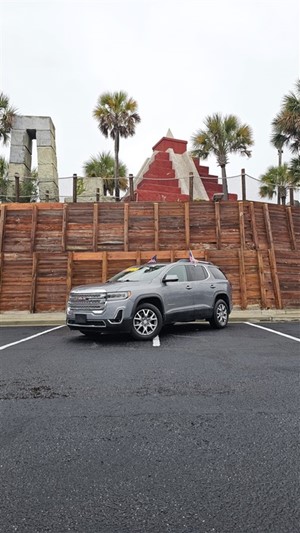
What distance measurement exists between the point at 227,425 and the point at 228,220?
1216 centimetres

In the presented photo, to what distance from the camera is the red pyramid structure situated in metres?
27.7

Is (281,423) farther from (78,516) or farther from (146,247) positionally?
(146,247)

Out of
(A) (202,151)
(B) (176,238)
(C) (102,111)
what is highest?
(C) (102,111)

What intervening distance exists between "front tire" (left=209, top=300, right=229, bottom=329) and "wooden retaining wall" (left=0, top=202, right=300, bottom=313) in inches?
171

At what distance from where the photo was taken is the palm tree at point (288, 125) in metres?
20.2

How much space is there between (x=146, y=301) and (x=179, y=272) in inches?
58.8

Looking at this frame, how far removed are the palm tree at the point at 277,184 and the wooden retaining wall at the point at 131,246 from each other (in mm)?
2155

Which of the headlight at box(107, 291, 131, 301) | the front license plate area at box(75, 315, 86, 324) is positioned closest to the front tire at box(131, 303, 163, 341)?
the headlight at box(107, 291, 131, 301)

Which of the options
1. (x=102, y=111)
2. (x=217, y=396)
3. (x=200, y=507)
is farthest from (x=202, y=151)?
(x=200, y=507)

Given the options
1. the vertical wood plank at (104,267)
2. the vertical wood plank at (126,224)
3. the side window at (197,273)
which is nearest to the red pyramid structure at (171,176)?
the vertical wood plank at (126,224)

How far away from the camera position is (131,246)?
1456cm

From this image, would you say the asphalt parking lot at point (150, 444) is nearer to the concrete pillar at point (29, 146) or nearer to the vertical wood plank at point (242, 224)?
the vertical wood plank at point (242, 224)

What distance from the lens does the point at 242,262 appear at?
14.1 m

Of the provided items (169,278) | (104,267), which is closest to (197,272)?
(169,278)
